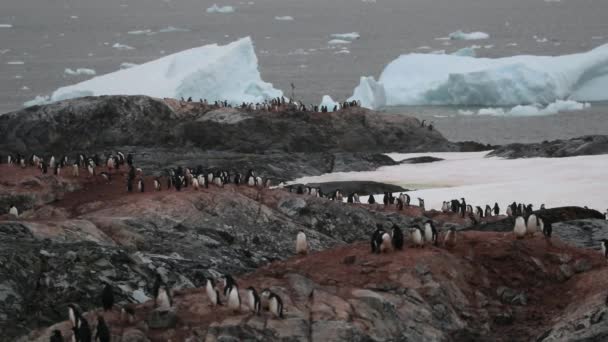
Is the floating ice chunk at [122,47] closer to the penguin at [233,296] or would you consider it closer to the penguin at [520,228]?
the penguin at [520,228]

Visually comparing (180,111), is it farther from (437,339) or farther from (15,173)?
(437,339)

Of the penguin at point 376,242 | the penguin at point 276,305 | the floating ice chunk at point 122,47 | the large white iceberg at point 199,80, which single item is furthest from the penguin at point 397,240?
the floating ice chunk at point 122,47

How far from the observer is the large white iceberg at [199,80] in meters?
79.4

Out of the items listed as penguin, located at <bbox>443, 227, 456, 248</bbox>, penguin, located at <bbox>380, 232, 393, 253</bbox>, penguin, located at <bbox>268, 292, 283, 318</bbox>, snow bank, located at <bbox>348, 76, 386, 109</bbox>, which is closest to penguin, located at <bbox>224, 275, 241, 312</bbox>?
penguin, located at <bbox>268, 292, 283, 318</bbox>

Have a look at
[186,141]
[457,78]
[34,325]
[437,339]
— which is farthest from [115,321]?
[457,78]

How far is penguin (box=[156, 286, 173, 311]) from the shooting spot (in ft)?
Result: 68.7

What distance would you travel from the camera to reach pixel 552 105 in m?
85.2

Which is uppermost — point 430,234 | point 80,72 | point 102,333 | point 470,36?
point 470,36

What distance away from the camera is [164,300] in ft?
69.1

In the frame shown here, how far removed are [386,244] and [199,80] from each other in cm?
5667

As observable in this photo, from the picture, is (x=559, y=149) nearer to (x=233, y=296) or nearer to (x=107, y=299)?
(x=233, y=296)

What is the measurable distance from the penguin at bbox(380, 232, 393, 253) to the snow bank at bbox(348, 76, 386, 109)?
197 feet

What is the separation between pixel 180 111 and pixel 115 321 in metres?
43.2

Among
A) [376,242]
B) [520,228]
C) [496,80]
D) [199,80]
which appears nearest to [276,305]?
[376,242]
